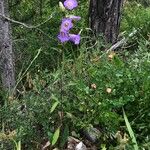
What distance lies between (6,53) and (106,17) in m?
1.62

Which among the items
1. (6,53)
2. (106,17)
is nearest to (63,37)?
(6,53)

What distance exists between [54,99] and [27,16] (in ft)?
12.9


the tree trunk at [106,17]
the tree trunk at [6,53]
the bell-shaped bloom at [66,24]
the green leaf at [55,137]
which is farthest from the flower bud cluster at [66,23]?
the tree trunk at [106,17]

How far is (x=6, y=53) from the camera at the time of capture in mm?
5535

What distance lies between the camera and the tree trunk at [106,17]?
21.1 feet

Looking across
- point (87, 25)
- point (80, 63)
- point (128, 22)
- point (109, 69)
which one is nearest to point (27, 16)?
point (87, 25)

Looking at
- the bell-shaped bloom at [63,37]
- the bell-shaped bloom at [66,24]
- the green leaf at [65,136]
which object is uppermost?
the bell-shaped bloom at [66,24]

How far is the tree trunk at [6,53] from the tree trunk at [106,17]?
141 cm

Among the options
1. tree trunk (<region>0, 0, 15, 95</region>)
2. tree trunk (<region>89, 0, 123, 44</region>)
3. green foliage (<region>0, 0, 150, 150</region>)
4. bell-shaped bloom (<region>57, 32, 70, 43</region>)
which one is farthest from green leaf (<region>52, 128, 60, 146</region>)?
tree trunk (<region>89, 0, 123, 44</region>)

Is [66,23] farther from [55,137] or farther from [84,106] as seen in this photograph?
[55,137]

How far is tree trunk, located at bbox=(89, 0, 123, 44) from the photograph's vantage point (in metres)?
6.43

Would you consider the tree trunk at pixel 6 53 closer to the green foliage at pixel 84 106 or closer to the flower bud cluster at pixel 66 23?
the green foliage at pixel 84 106

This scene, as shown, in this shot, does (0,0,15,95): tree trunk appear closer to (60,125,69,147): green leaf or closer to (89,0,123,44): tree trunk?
(89,0,123,44): tree trunk

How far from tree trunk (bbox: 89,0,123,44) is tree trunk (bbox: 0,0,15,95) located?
1.41 metres
